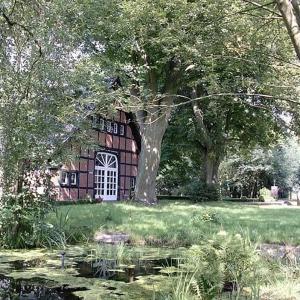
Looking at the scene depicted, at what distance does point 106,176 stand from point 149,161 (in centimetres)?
771

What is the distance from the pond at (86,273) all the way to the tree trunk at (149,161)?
10.3 m

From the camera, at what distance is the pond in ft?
20.1

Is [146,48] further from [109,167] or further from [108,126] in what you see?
[109,167]

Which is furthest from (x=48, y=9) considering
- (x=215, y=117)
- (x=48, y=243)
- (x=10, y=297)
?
(x=215, y=117)

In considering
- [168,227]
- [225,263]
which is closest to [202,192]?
[168,227]

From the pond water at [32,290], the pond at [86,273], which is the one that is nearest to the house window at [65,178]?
the pond at [86,273]

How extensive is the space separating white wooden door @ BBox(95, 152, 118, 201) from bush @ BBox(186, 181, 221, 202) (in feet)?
15.5

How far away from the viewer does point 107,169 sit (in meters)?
27.6

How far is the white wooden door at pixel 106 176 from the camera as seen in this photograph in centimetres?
2673

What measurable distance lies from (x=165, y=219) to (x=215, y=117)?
1303 cm

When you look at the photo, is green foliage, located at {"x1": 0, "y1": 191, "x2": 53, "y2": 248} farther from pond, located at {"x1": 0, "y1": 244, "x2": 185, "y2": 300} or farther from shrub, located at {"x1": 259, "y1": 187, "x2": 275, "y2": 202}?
shrub, located at {"x1": 259, "y1": 187, "x2": 275, "y2": 202}

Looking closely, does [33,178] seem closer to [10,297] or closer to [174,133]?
[10,297]

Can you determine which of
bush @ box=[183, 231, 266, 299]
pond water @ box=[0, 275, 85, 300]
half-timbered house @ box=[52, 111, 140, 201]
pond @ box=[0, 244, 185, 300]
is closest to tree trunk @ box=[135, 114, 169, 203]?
half-timbered house @ box=[52, 111, 140, 201]

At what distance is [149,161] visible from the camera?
793 inches
